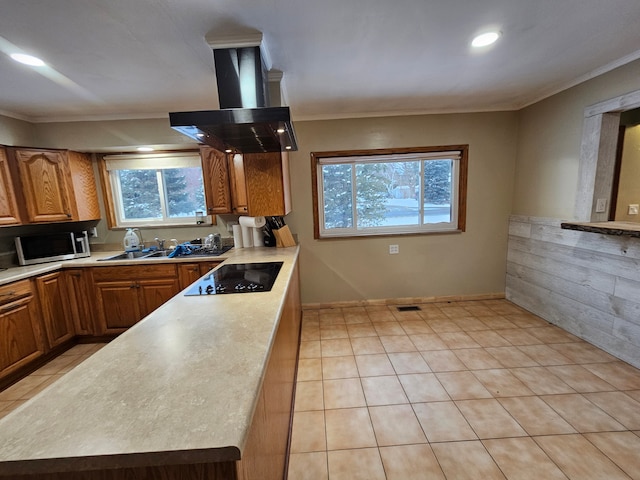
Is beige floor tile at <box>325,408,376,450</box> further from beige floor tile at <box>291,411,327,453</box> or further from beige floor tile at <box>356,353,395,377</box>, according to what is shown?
beige floor tile at <box>356,353,395,377</box>

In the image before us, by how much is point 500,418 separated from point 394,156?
2.69m

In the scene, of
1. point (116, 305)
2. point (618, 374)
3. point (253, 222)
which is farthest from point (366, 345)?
point (116, 305)

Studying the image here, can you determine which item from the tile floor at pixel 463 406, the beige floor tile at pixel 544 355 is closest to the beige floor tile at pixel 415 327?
the tile floor at pixel 463 406

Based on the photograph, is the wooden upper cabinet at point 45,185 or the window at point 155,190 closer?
the wooden upper cabinet at point 45,185

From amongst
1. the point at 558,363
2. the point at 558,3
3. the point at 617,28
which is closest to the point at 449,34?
the point at 558,3

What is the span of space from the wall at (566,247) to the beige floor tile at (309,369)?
2.50 meters

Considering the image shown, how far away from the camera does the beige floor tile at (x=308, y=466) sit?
4.87 ft

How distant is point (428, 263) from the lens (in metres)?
3.60

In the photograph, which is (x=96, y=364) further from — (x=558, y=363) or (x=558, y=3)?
(x=558, y=363)

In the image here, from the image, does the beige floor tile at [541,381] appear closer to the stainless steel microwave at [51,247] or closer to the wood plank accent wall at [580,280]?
the wood plank accent wall at [580,280]

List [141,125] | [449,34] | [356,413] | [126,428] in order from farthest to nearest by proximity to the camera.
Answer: [141,125] < [356,413] < [449,34] < [126,428]

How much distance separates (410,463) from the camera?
5.03 ft

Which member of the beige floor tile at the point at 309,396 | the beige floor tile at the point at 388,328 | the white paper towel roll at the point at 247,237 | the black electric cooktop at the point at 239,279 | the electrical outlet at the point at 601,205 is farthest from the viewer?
the white paper towel roll at the point at 247,237

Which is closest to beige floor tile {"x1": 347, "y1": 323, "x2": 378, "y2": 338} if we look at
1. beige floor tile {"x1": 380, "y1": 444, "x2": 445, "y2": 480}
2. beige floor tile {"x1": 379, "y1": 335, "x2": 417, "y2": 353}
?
beige floor tile {"x1": 379, "y1": 335, "x2": 417, "y2": 353}
